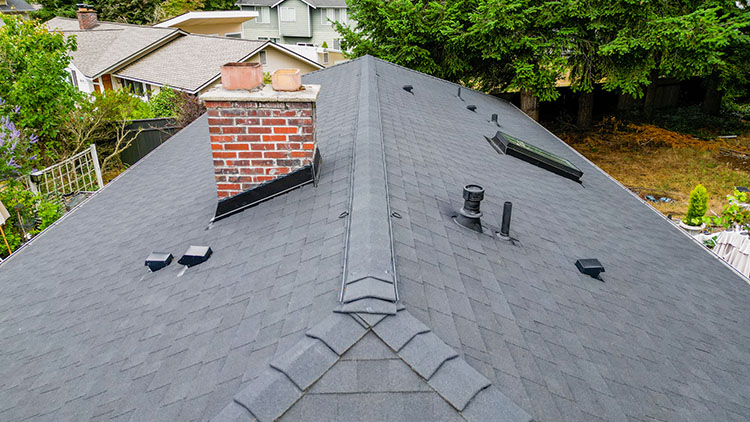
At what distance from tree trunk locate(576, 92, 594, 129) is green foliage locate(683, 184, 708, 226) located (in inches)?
404

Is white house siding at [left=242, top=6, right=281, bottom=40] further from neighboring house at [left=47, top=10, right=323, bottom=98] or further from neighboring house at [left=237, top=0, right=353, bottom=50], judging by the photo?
neighboring house at [left=47, top=10, right=323, bottom=98]

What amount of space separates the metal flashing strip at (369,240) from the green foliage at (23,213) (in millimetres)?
8925

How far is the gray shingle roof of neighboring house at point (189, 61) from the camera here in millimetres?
23375

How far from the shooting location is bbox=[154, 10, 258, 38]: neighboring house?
32.1 metres

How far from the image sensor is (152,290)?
14.2ft

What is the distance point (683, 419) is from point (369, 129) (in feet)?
14.9

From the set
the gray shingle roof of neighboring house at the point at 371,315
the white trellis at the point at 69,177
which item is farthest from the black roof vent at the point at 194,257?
the white trellis at the point at 69,177

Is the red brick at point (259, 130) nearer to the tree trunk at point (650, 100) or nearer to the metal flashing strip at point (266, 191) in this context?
the metal flashing strip at point (266, 191)

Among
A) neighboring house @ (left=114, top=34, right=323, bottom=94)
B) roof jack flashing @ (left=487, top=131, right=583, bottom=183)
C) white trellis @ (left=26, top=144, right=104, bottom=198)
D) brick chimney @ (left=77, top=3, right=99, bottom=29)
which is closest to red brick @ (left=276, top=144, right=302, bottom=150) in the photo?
roof jack flashing @ (left=487, top=131, right=583, bottom=183)

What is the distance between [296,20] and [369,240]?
47.2 metres

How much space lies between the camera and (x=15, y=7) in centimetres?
5047

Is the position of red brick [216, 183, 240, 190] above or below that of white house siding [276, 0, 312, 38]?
below

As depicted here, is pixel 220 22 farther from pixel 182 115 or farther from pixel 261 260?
pixel 261 260

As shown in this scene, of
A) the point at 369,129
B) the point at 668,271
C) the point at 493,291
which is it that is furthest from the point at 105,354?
the point at 668,271
